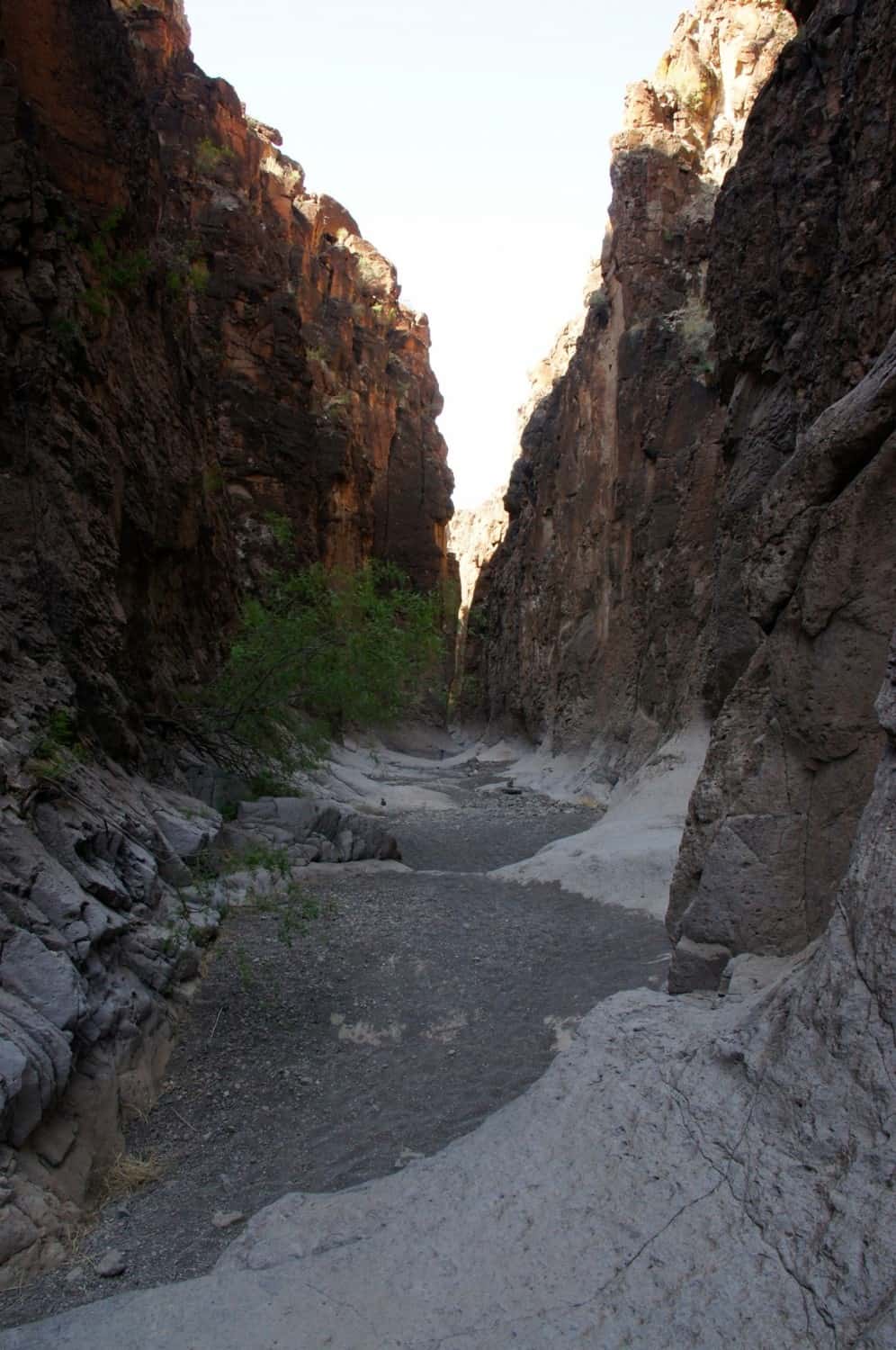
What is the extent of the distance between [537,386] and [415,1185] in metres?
48.8

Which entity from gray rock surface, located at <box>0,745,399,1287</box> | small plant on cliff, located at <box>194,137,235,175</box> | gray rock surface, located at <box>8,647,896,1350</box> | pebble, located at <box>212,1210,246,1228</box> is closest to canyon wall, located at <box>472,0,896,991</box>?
gray rock surface, located at <box>8,647,896,1350</box>

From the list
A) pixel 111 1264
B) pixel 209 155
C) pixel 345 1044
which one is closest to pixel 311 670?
pixel 345 1044

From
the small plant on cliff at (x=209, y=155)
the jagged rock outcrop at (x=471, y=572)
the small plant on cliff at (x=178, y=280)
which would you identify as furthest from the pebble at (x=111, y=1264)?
the jagged rock outcrop at (x=471, y=572)

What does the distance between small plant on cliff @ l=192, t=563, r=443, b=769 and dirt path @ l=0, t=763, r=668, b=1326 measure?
3979 millimetres

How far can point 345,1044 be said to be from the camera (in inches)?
222

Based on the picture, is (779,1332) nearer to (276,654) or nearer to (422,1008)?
(422,1008)

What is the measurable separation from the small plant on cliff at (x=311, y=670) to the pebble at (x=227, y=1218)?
856 cm

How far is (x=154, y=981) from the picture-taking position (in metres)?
5.66

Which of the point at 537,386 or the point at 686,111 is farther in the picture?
the point at 537,386

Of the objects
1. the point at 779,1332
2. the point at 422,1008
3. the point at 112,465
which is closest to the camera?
the point at 779,1332

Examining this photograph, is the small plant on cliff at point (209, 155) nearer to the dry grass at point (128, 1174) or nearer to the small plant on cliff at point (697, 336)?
the small plant on cliff at point (697, 336)

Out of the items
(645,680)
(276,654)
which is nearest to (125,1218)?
(276,654)

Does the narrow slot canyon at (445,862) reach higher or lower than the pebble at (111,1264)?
higher

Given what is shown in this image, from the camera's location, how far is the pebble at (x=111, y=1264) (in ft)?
11.0
